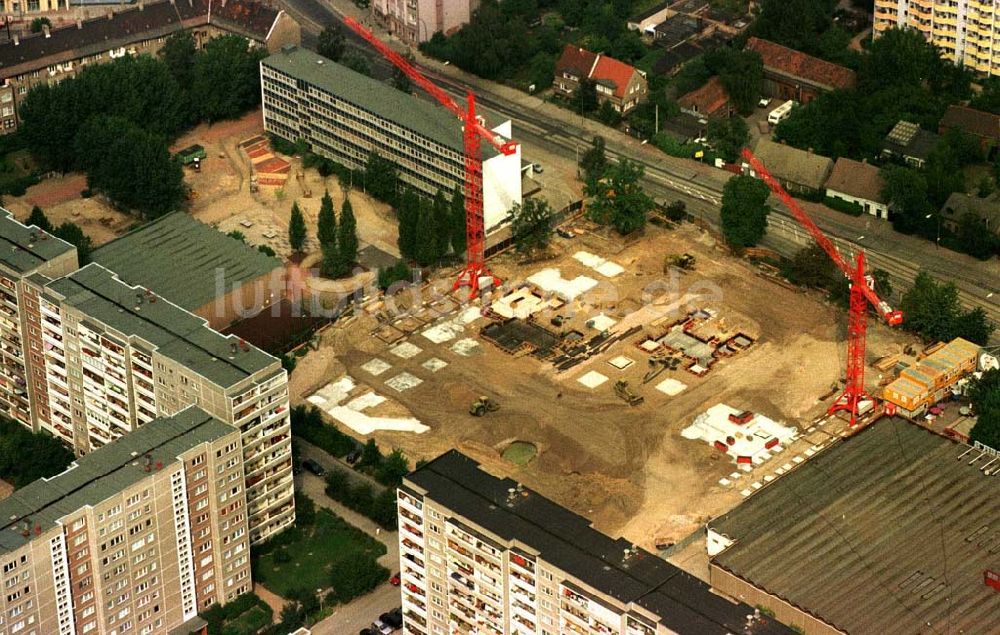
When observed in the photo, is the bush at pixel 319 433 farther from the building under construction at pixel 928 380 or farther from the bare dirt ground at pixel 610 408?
the building under construction at pixel 928 380

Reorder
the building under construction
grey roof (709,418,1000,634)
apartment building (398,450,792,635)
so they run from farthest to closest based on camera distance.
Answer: the building under construction, grey roof (709,418,1000,634), apartment building (398,450,792,635)

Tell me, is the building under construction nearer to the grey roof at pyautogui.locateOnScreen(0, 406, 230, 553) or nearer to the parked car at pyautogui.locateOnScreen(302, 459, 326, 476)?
the parked car at pyautogui.locateOnScreen(302, 459, 326, 476)

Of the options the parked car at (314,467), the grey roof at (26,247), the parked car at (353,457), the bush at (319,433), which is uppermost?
the grey roof at (26,247)

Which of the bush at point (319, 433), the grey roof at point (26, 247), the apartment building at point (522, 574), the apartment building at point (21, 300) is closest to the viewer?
the apartment building at point (522, 574)

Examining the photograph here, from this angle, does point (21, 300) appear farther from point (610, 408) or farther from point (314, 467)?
point (610, 408)

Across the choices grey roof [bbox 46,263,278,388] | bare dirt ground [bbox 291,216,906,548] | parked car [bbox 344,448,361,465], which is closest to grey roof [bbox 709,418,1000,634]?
bare dirt ground [bbox 291,216,906,548]

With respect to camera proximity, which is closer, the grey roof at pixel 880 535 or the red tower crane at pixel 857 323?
the grey roof at pixel 880 535

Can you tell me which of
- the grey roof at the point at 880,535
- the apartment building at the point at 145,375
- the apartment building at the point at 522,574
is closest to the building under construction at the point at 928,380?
the grey roof at the point at 880,535
